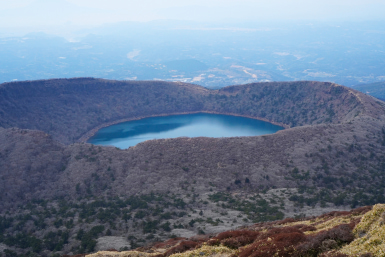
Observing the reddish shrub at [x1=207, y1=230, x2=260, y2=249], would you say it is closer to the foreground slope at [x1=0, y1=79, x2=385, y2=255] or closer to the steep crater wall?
the foreground slope at [x1=0, y1=79, x2=385, y2=255]

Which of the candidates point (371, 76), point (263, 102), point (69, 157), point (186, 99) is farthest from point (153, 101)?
point (371, 76)

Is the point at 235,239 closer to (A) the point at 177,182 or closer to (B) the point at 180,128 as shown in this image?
(A) the point at 177,182

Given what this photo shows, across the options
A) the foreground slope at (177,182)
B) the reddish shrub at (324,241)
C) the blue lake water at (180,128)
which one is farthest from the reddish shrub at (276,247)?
the blue lake water at (180,128)

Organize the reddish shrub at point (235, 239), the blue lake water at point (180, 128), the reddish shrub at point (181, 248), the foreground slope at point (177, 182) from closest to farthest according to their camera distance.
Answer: the reddish shrub at point (235, 239) → the reddish shrub at point (181, 248) → the foreground slope at point (177, 182) → the blue lake water at point (180, 128)

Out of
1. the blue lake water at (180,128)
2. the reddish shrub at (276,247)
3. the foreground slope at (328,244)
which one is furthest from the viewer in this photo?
the blue lake water at (180,128)

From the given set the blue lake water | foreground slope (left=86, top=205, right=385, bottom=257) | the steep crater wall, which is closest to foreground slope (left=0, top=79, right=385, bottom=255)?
the steep crater wall

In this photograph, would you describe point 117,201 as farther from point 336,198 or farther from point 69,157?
point 336,198

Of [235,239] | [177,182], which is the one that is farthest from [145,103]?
[235,239]

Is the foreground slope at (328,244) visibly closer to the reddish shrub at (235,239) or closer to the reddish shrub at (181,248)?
the reddish shrub at (235,239)
